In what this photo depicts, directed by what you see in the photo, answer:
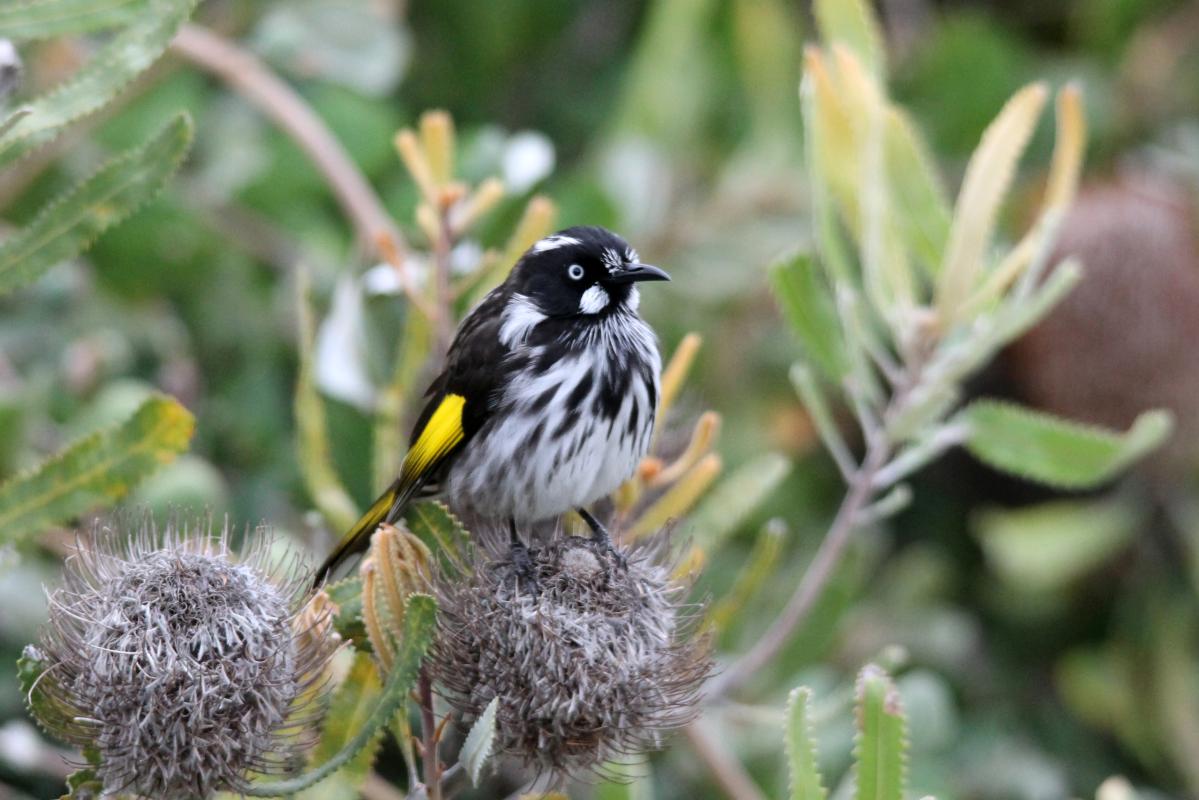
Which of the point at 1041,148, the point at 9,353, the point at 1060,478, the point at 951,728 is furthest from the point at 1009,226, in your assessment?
the point at 9,353

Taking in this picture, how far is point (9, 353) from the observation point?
397 centimetres

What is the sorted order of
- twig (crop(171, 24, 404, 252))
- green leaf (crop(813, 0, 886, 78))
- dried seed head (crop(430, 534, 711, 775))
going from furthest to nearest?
twig (crop(171, 24, 404, 252))
green leaf (crop(813, 0, 886, 78))
dried seed head (crop(430, 534, 711, 775))

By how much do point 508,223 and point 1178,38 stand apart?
2.80 meters

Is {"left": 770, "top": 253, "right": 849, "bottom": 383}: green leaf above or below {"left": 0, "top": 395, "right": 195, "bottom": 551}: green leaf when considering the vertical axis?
below

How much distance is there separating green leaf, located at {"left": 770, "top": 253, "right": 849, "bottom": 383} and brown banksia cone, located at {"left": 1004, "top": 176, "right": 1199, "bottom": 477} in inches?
75.8

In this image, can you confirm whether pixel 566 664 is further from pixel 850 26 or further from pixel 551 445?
pixel 850 26

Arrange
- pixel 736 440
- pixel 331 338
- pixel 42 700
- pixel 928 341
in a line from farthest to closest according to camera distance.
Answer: pixel 736 440, pixel 331 338, pixel 928 341, pixel 42 700

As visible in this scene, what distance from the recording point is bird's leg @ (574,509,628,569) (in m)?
2.35

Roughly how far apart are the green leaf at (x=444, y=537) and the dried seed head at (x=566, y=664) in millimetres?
55

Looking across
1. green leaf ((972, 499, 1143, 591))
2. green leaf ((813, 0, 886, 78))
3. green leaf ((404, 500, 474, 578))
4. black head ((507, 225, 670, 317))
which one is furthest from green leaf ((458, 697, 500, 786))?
green leaf ((972, 499, 1143, 591))

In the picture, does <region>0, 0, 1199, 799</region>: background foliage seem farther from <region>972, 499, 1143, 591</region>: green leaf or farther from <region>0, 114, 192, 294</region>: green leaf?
<region>0, 114, 192, 294</region>: green leaf

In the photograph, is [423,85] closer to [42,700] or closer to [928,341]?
[928,341]

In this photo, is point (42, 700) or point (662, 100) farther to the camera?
point (662, 100)

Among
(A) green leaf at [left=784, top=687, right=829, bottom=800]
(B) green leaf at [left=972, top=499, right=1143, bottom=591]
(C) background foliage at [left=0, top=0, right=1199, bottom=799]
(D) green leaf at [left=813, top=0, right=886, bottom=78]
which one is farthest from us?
(B) green leaf at [left=972, top=499, right=1143, bottom=591]
